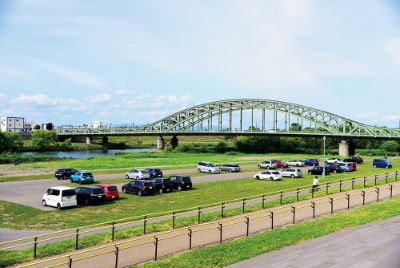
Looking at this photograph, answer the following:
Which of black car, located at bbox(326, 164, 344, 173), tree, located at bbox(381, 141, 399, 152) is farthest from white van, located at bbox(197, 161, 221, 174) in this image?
tree, located at bbox(381, 141, 399, 152)

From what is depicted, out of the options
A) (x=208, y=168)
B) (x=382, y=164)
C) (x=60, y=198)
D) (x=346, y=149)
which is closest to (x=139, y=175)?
(x=208, y=168)

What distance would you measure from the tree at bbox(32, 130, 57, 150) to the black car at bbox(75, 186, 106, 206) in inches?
4837

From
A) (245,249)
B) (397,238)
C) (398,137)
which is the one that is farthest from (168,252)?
(398,137)

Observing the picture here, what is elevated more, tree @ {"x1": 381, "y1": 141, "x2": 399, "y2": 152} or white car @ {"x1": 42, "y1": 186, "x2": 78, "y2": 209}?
tree @ {"x1": 381, "y1": 141, "x2": 399, "y2": 152}

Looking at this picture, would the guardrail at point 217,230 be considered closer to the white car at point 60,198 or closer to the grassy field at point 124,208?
the grassy field at point 124,208

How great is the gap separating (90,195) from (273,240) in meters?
17.9

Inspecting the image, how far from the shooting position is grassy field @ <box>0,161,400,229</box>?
25.9m

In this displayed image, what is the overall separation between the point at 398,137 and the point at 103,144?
397 ft

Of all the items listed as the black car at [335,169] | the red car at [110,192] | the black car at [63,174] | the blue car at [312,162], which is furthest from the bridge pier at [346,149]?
the red car at [110,192]

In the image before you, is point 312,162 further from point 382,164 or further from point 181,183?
point 181,183

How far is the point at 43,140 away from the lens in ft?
487

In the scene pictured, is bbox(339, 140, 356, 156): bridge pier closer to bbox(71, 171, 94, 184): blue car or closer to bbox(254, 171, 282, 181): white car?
bbox(254, 171, 282, 181): white car

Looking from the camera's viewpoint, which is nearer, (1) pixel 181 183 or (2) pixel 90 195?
(2) pixel 90 195

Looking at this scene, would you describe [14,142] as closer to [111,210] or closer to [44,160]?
Result: [44,160]
